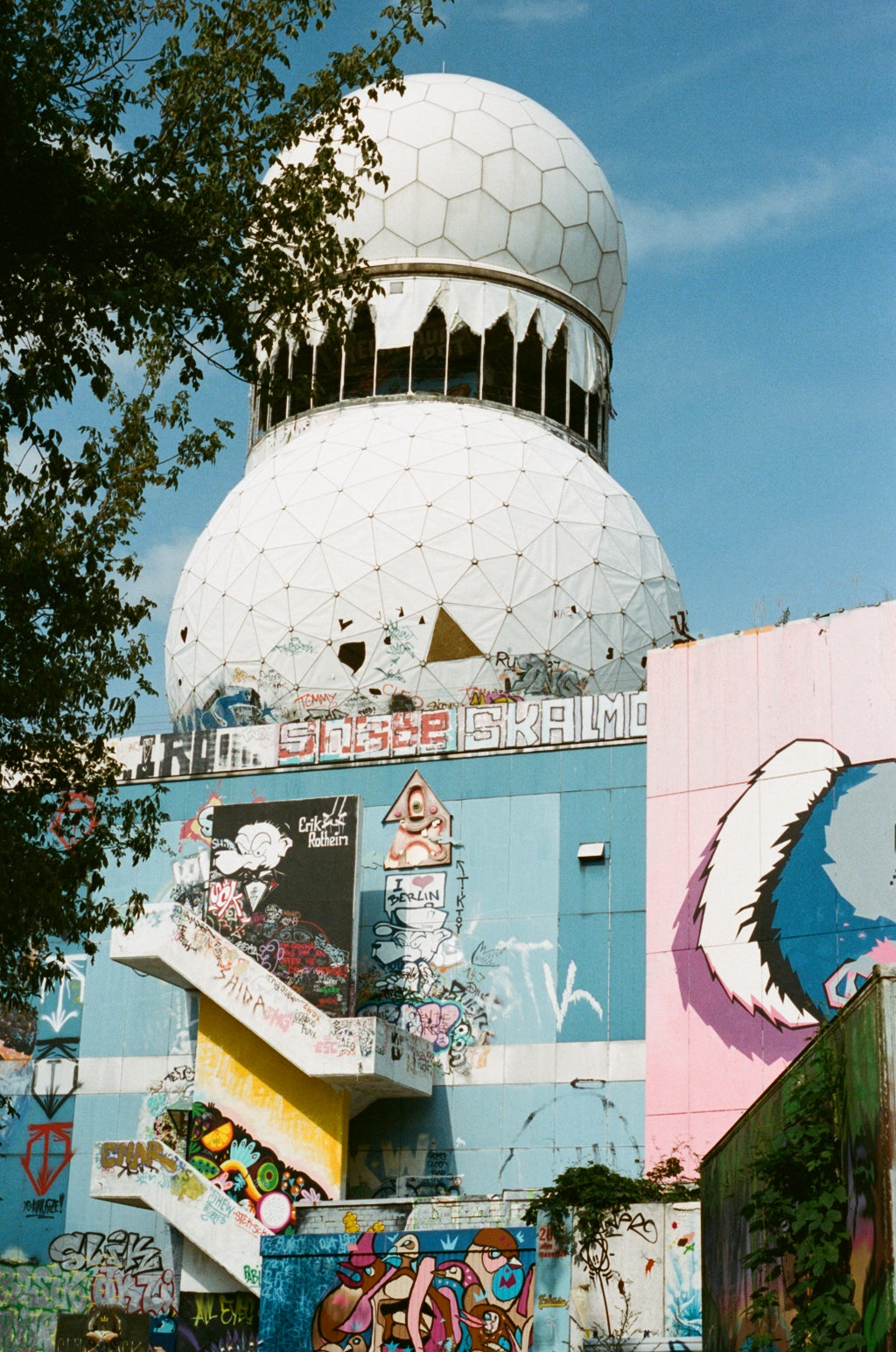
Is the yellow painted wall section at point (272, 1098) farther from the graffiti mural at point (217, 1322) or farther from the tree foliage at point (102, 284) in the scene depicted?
the tree foliage at point (102, 284)

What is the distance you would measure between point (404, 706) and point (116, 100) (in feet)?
71.9

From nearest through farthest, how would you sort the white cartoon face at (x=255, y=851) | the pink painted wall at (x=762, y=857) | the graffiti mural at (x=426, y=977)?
the pink painted wall at (x=762, y=857), the graffiti mural at (x=426, y=977), the white cartoon face at (x=255, y=851)

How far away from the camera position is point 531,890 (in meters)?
32.9

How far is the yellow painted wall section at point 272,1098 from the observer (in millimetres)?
31484

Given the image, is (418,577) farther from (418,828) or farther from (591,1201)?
(591,1201)

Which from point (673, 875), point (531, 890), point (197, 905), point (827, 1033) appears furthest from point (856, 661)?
point (827, 1033)

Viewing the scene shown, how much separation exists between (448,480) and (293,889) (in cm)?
999

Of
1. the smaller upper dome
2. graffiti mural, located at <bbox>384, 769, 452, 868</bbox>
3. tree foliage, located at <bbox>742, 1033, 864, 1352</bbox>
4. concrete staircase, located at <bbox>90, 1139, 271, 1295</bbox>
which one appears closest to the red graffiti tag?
concrete staircase, located at <bbox>90, 1139, 271, 1295</bbox>

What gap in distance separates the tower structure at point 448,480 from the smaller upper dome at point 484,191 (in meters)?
0.05

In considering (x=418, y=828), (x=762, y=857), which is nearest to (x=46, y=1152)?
(x=418, y=828)

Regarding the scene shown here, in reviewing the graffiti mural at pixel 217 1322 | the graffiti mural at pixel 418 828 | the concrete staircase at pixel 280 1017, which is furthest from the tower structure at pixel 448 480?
the graffiti mural at pixel 217 1322

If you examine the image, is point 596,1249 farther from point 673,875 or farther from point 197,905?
point 197,905

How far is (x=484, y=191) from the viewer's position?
42.9 m

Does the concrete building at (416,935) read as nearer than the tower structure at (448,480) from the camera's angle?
Yes
